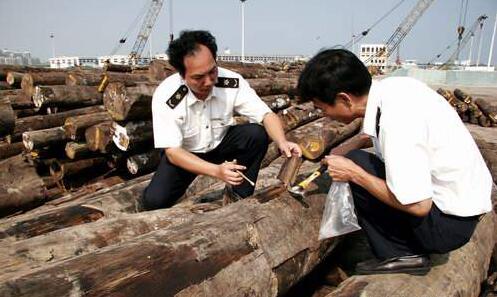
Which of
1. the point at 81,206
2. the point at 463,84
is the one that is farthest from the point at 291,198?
the point at 463,84

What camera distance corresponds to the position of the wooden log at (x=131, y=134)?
4844 mm

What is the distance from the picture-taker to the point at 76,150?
5.17 m

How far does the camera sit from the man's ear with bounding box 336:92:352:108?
2209 mm

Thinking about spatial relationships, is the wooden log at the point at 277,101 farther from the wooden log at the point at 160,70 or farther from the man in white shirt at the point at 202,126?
the man in white shirt at the point at 202,126

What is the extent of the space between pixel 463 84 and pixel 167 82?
2385 centimetres

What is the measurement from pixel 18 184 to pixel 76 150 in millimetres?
788

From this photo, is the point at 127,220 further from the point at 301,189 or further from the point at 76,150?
the point at 76,150

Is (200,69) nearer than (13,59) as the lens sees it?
Yes

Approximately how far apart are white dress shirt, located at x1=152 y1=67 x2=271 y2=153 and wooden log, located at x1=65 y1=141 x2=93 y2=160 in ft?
7.34

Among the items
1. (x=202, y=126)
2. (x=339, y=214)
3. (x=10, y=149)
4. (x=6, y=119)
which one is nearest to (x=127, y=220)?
(x=202, y=126)

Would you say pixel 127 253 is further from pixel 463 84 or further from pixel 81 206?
pixel 463 84

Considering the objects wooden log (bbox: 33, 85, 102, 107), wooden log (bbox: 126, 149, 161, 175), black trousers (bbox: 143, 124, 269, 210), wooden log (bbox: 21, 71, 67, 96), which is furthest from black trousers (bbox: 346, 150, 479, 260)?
wooden log (bbox: 21, 71, 67, 96)

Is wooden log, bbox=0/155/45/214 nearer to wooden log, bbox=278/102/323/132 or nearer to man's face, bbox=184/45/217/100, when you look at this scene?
man's face, bbox=184/45/217/100

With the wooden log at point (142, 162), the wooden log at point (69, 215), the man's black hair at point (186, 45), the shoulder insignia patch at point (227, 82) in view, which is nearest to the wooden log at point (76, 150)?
the wooden log at point (142, 162)
